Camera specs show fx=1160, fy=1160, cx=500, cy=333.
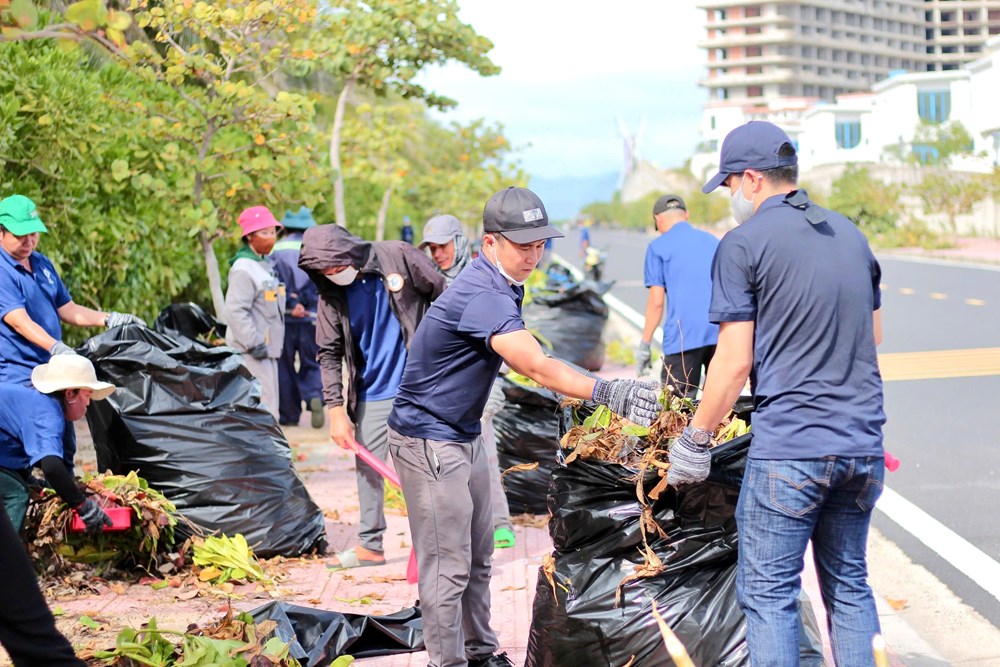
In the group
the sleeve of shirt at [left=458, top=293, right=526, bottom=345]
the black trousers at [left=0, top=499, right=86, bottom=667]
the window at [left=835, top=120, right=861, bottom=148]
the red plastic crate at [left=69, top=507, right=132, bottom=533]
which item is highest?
the window at [left=835, top=120, right=861, bottom=148]

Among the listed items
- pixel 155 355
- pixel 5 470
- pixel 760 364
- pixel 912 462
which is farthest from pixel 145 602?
pixel 912 462

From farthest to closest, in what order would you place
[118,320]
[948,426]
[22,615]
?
[948,426], [118,320], [22,615]

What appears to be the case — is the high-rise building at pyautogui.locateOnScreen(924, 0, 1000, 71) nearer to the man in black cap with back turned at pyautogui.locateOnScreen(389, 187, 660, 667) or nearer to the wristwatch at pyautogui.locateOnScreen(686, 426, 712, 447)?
the man in black cap with back turned at pyautogui.locateOnScreen(389, 187, 660, 667)

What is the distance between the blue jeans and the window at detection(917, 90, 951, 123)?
95.2 metres

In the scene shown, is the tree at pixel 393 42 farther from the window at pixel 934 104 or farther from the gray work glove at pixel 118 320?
the window at pixel 934 104

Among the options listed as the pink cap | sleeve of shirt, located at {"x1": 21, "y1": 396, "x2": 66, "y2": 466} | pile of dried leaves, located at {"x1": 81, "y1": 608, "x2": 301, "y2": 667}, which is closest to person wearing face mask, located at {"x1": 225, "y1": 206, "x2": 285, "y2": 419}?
the pink cap

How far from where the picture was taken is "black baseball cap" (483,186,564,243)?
3.64 m

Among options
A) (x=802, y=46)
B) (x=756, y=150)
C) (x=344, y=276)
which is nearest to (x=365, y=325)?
(x=344, y=276)

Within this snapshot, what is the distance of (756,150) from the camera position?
329 centimetres

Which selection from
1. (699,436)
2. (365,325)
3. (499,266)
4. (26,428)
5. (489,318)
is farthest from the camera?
(365,325)

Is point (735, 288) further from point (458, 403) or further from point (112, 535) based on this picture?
point (112, 535)

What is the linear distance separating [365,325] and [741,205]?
2.48m

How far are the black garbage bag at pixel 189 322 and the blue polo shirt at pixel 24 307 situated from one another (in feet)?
4.04

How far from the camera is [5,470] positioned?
477 cm
